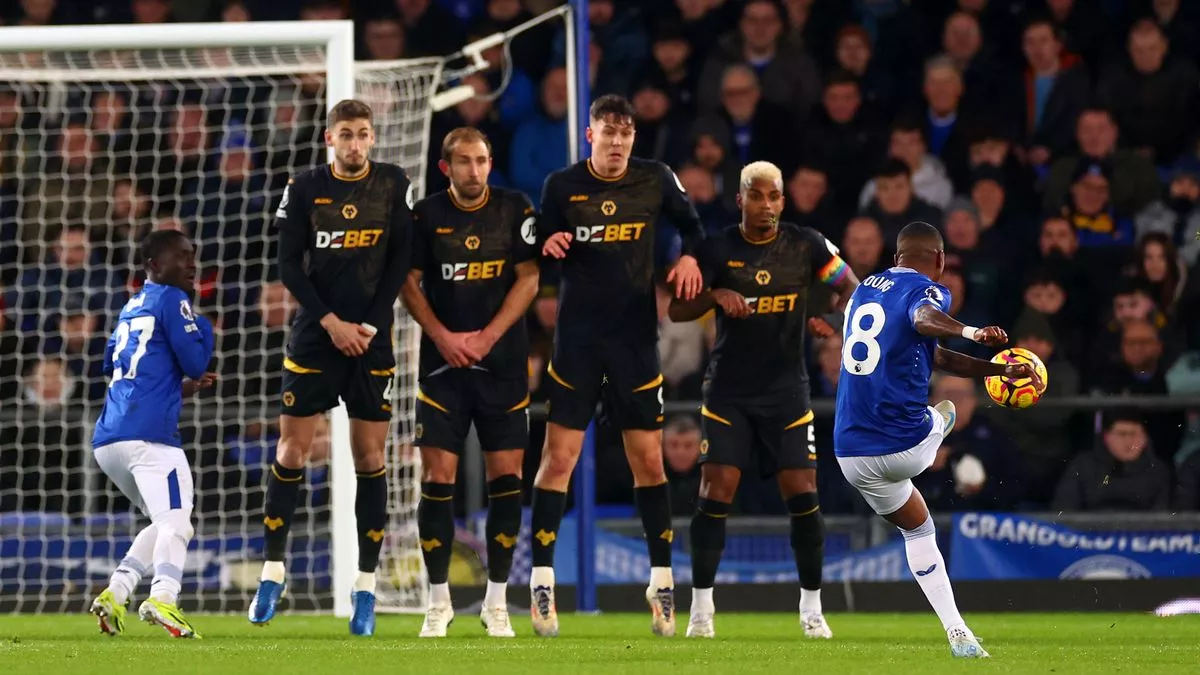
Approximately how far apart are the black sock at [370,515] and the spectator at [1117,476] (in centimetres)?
421

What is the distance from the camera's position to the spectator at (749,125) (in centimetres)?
1245

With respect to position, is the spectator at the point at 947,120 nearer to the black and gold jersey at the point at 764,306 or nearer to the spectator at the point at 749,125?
the spectator at the point at 749,125

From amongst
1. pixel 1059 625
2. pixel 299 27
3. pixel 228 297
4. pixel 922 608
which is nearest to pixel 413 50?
pixel 228 297

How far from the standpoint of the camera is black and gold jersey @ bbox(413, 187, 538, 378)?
794 cm

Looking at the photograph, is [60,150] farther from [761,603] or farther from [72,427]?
[761,603]

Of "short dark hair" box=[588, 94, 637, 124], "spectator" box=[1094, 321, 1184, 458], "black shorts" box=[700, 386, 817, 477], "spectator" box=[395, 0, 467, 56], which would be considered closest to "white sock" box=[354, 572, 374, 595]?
"black shorts" box=[700, 386, 817, 477]

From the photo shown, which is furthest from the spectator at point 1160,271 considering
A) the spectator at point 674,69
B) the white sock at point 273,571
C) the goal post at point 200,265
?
the white sock at point 273,571

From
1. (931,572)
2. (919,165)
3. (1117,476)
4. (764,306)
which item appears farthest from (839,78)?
(931,572)

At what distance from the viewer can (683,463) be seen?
1062 cm

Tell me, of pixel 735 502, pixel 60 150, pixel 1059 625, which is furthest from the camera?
pixel 60 150

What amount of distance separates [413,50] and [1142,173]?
5225 mm

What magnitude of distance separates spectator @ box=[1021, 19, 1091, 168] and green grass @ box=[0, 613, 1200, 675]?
14.0ft

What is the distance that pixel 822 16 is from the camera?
44.1ft

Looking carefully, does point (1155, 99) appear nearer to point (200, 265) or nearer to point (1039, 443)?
point (1039, 443)
